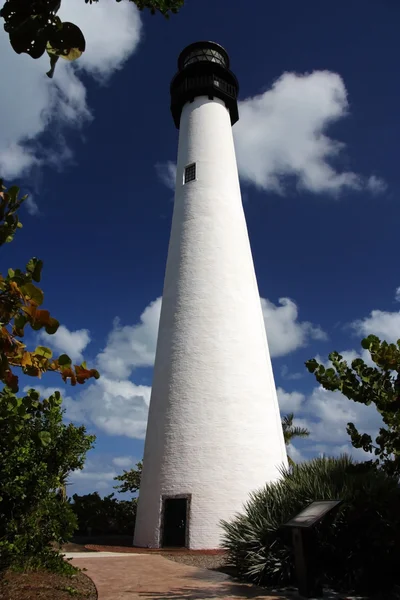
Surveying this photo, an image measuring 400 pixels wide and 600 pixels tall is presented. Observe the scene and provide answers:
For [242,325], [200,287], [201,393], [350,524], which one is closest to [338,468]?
[350,524]

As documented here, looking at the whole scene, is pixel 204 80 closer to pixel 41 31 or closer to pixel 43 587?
pixel 43 587

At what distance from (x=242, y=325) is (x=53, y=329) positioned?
484 inches

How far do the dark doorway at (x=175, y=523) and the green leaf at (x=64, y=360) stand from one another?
1091 cm

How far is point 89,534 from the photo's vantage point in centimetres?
1714

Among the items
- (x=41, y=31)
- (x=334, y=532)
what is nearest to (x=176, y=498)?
(x=334, y=532)

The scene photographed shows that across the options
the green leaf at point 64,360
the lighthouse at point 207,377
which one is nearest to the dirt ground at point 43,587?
the green leaf at point 64,360

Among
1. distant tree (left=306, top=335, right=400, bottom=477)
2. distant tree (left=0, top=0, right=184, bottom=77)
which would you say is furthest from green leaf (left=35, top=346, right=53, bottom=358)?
distant tree (left=306, top=335, right=400, bottom=477)

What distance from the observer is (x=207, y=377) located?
1309 centimetres

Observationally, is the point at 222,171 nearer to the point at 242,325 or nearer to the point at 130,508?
the point at 242,325

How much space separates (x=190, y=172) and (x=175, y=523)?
12639mm

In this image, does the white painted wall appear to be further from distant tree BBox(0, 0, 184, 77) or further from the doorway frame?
distant tree BBox(0, 0, 184, 77)

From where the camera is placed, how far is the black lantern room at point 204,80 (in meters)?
19.0

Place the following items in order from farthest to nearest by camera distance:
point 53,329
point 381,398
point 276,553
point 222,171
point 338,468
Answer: point 222,171, point 338,468, point 276,553, point 381,398, point 53,329

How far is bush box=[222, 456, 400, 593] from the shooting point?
6004 mm
